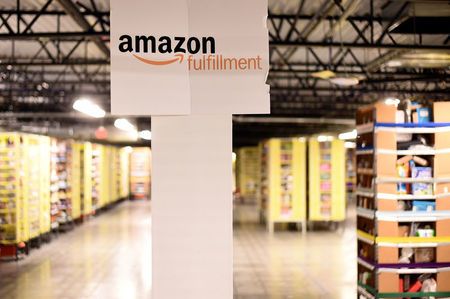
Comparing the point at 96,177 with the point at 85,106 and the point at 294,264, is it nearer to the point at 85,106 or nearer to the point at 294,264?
the point at 85,106

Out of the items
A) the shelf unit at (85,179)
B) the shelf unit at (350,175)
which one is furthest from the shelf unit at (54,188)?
the shelf unit at (350,175)

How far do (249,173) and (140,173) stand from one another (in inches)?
304

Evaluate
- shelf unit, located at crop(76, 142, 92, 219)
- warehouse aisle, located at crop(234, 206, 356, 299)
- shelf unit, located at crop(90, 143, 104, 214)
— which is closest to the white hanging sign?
warehouse aisle, located at crop(234, 206, 356, 299)

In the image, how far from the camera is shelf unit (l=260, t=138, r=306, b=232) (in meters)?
17.1

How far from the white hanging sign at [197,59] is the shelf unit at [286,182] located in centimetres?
1415

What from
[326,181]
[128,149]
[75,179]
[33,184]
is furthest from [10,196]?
[128,149]

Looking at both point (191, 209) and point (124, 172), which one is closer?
point (191, 209)

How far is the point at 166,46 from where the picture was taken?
10.2 ft

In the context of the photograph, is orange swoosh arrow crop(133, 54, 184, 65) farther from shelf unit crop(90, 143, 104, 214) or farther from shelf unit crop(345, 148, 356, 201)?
shelf unit crop(345, 148, 356, 201)

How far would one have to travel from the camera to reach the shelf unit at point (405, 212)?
273 inches

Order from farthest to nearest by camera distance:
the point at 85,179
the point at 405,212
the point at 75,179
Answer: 1. the point at 85,179
2. the point at 75,179
3. the point at 405,212

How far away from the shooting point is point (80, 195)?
20.1 m

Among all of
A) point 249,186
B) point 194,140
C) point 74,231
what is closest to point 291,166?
point 74,231

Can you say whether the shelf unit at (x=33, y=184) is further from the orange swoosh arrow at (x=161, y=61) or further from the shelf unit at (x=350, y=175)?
the shelf unit at (x=350, y=175)
